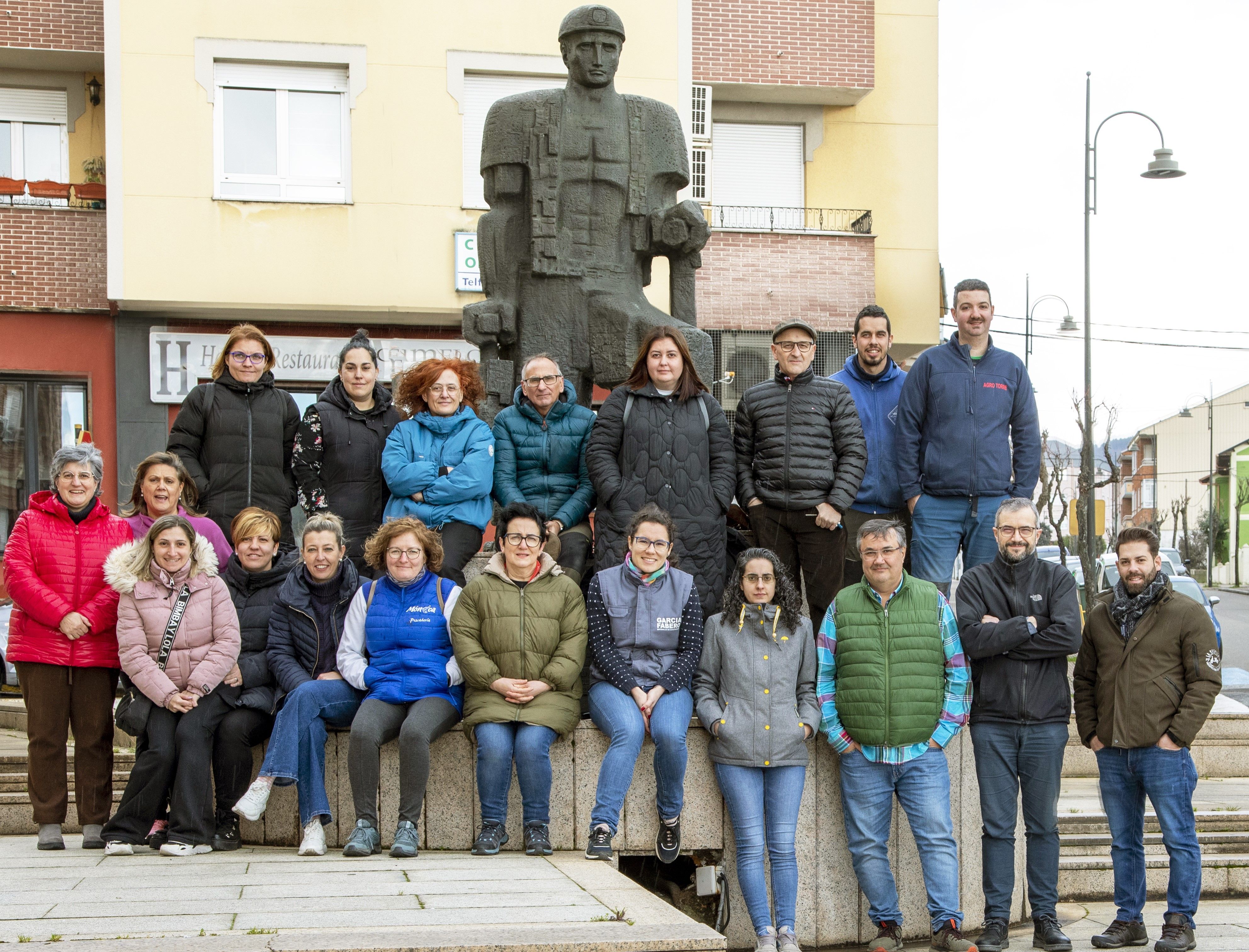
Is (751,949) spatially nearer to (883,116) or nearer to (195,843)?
(195,843)

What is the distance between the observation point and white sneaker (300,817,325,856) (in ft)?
21.4

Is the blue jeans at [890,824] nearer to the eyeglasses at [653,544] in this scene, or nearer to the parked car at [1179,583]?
the eyeglasses at [653,544]

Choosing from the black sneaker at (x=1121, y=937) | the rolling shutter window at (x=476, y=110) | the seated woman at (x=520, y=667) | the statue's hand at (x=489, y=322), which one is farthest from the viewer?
the rolling shutter window at (x=476, y=110)

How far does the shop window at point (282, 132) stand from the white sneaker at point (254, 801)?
11707 mm

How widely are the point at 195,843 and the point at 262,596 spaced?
119 centimetres

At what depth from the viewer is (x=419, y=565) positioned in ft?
22.4

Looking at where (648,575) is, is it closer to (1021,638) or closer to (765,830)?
(765,830)

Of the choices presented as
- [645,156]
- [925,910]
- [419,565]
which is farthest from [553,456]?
[925,910]

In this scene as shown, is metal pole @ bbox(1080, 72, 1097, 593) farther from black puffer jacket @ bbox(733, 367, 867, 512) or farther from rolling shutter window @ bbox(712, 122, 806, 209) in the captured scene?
black puffer jacket @ bbox(733, 367, 867, 512)

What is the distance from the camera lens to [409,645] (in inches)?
268

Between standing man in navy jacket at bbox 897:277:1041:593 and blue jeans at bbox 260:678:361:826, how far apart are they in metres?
3.09

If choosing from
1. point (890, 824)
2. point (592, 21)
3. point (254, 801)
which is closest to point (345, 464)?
point (254, 801)

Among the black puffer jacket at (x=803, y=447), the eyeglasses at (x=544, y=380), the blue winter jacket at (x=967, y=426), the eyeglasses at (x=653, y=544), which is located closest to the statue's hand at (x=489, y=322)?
the eyeglasses at (x=544, y=380)

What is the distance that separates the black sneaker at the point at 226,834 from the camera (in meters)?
6.67
